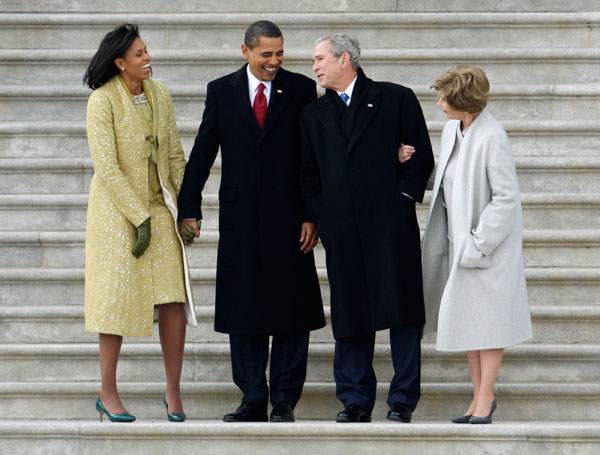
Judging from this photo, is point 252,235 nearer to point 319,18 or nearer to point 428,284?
point 428,284

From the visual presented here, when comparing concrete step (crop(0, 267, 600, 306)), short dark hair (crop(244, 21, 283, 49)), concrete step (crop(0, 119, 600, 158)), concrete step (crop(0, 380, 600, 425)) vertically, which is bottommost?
concrete step (crop(0, 380, 600, 425))

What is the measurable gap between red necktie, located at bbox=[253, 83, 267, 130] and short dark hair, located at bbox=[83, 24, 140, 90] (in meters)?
0.60

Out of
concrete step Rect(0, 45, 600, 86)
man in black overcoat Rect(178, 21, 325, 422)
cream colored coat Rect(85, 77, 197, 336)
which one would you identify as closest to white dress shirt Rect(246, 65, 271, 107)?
man in black overcoat Rect(178, 21, 325, 422)

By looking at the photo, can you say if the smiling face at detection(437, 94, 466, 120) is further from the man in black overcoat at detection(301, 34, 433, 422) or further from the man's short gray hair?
the man's short gray hair

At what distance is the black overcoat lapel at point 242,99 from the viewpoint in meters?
5.49

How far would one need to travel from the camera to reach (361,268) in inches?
210

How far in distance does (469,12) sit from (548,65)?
0.71 meters

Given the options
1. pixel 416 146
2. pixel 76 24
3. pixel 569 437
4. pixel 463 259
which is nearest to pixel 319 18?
pixel 76 24

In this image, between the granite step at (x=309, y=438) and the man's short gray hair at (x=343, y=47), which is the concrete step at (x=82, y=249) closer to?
the man's short gray hair at (x=343, y=47)

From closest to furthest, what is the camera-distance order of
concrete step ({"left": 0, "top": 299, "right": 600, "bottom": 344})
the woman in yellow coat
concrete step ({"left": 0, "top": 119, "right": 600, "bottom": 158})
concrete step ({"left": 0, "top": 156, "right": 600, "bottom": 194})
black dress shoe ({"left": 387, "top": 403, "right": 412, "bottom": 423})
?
1. black dress shoe ({"left": 387, "top": 403, "right": 412, "bottom": 423})
2. the woman in yellow coat
3. concrete step ({"left": 0, "top": 299, "right": 600, "bottom": 344})
4. concrete step ({"left": 0, "top": 156, "right": 600, "bottom": 194})
5. concrete step ({"left": 0, "top": 119, "right": 600, "bottom": 158})

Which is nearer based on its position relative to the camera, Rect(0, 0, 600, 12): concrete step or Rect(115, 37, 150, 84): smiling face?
Rect(115, 37, 150, 84): smiling face

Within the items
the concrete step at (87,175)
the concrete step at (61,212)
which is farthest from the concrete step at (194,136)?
the concrete step at (61,212)

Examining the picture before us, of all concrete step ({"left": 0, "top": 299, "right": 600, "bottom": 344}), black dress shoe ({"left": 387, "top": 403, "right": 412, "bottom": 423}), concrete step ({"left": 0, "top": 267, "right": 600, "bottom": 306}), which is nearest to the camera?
black dress shoe ({"left": 387, "top": 403, "right": 412, "bottom": 423})

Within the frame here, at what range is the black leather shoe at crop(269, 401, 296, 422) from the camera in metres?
5.30
